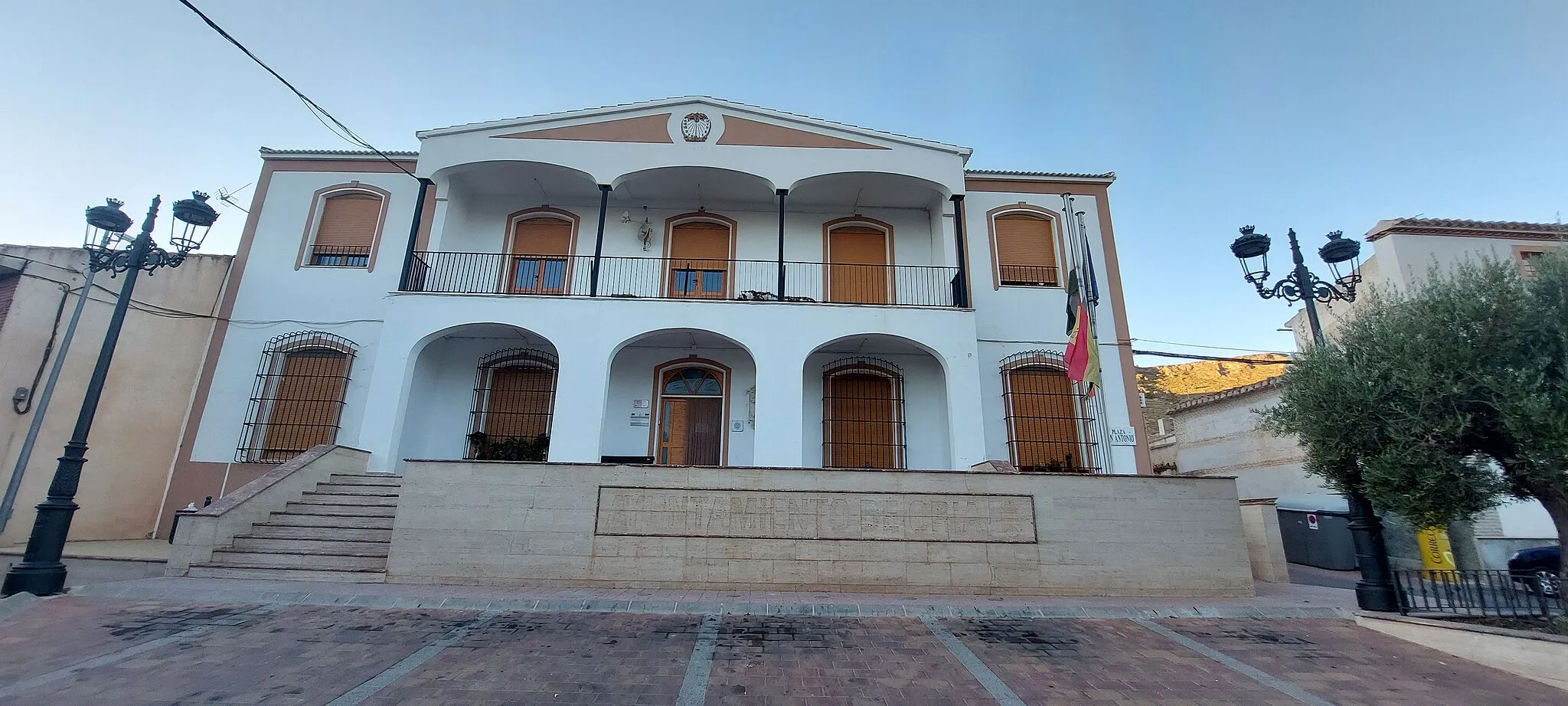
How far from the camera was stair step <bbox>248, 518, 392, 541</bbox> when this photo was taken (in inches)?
295

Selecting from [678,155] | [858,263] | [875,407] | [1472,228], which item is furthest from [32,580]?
[1472,228]

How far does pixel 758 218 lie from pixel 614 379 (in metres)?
4.18

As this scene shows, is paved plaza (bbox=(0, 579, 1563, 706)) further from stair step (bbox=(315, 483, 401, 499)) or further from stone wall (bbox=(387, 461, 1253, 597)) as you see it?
A: stair step (bbox=(315, 483, 401, 499))

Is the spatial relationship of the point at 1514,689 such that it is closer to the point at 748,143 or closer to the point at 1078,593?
the point at 1078,593

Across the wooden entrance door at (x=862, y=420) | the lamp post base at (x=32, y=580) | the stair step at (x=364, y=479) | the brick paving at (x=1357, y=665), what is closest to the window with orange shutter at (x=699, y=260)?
the wooden entrance door at (x=862, y=420)

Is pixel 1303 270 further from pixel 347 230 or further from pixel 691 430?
pixel 347 230

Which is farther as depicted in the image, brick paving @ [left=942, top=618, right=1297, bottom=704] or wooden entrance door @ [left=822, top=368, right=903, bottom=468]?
wooden entrance door @ [left=822, top=368, right=903, bottom=468]

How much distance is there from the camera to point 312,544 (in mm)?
7363

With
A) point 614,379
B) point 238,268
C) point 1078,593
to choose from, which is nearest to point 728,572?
point 1078,593

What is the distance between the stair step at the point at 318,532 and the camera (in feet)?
24.6

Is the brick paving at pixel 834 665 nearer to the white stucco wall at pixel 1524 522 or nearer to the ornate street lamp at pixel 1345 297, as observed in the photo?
the ornate street lamp at pixel 1345 297

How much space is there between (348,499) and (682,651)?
6.31m

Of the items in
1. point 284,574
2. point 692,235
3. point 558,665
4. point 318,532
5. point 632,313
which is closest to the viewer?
point 558,665

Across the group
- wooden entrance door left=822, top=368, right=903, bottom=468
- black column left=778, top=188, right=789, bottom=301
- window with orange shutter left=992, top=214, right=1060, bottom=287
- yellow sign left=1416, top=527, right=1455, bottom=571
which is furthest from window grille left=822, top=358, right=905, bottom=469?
yellow sign left=1416, top=527, right=1455, bottom=571
